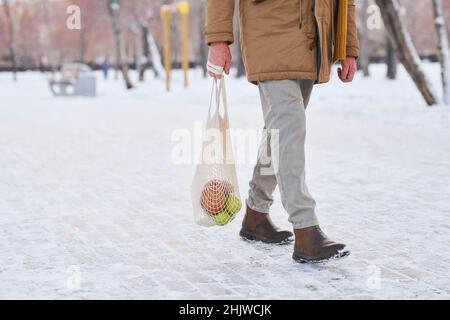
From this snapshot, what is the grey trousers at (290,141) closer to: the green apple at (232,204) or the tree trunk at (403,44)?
the green apple at (232,204)

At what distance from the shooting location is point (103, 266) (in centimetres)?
436

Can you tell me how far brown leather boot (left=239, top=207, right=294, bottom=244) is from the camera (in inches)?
190

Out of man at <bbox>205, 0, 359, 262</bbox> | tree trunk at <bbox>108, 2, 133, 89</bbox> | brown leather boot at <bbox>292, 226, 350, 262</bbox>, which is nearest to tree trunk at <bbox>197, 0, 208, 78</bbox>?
tree trunk at <bbox>108, 2, 133, 89</bbox>

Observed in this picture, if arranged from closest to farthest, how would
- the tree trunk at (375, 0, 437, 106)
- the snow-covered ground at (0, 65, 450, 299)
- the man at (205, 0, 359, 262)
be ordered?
the snow-covered ground at (0, 65, 450, 299) < the man at (205, 0, 359, 262) < the tree trunk at (375, 0, 437, 106)

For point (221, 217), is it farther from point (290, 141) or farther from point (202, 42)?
point (202, 42)

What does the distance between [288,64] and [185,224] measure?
171 cm

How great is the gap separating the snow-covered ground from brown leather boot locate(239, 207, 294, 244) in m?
0.09

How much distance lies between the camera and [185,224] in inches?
219

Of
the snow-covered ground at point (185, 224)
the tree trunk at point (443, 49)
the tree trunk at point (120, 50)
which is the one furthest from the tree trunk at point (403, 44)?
the tree trunk at point (120, 50)

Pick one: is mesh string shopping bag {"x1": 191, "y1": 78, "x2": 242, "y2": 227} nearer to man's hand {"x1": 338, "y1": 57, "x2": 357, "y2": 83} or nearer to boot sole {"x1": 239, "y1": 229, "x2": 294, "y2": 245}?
boot sole {"x1": 239, "y1": 229, "x2": 294, "y2": 245}

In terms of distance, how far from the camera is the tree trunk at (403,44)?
46.6 ft
